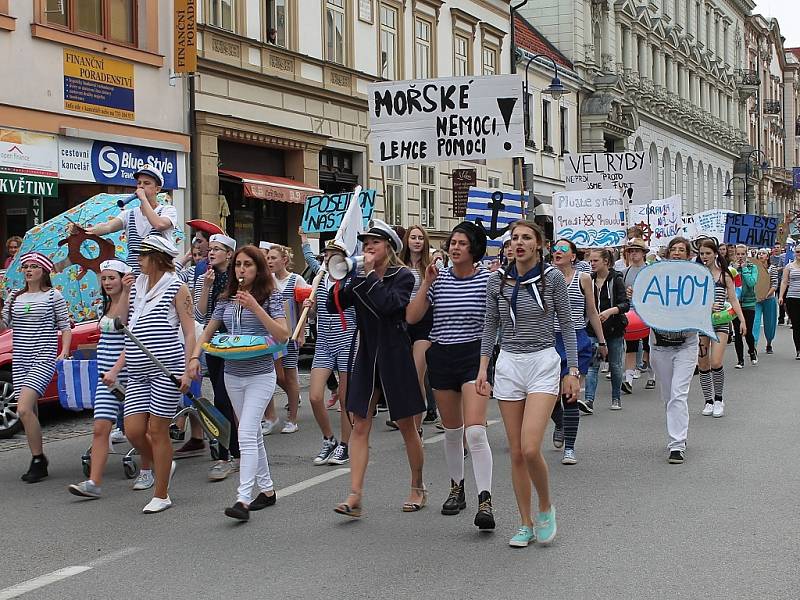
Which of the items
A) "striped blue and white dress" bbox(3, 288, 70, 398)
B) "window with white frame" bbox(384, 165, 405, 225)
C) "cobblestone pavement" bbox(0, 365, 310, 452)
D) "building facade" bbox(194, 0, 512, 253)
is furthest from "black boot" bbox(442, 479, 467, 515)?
"window with white frame" bbox(384, 165, 405, 225)

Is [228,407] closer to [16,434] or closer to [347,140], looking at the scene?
[16,434]

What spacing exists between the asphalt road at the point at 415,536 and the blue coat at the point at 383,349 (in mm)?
725

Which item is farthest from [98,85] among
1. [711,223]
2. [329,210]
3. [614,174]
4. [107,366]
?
[711,223]

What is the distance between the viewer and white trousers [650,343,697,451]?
9.34 meters

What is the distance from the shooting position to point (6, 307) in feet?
32.1

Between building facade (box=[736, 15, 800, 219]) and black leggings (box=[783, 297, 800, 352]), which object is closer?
black leggings (box=[783, 297, 800, 352])

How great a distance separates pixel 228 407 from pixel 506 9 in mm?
29336

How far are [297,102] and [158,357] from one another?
57.5ft

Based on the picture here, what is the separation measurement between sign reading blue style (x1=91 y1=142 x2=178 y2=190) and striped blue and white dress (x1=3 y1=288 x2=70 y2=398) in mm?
10505

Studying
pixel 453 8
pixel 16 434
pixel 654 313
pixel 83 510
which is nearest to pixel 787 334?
pixel 453 8

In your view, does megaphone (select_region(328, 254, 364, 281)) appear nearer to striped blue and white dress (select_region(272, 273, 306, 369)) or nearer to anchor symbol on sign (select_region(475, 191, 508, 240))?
striped blue and white dress (select_region(272, 273, 306, 369))

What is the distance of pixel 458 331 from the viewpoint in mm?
7207

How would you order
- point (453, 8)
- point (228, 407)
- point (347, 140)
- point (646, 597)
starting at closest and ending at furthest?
point (646, 597), point (228, 407), point (347, 140), point (453, 8)

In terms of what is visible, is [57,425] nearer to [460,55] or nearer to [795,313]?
[795,313]
